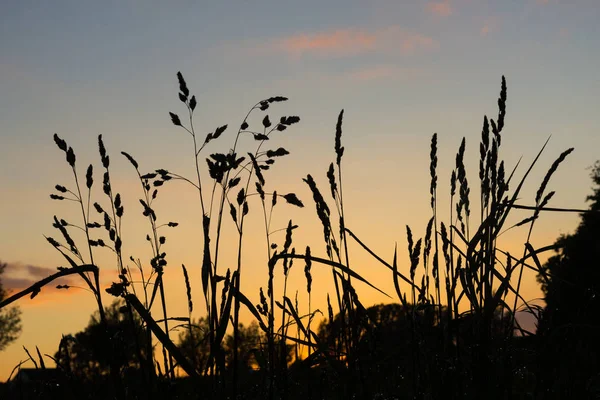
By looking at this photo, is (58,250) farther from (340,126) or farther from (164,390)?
(340,126)

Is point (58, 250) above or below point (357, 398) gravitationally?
above

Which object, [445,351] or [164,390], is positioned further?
[445,351]

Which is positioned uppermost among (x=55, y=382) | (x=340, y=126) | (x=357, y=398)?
(x=340, y=126)

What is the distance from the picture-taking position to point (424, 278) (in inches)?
127

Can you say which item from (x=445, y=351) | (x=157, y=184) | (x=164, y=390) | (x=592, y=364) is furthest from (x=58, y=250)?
(x=592, y=364)

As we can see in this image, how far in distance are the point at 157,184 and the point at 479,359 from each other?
4.81 ft

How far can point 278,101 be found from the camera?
2867 millimetres

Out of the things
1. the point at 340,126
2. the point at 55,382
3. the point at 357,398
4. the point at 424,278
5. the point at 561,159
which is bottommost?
the point at 357,398

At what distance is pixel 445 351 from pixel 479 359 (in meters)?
0.40

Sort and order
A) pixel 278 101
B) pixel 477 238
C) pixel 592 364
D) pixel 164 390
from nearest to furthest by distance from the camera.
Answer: pixel 164 390 < pixel 477 238 < pixel 278 101 < pixel 592 364

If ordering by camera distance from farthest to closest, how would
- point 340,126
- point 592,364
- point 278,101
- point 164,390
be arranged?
point 592,364 → point 340,126 → point 278,101 → point 164,390

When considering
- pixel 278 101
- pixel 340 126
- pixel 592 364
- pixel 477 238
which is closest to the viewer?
pixel 477 238

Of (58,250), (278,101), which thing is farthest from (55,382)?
(278,101)

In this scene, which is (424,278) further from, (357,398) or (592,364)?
(592,364)
